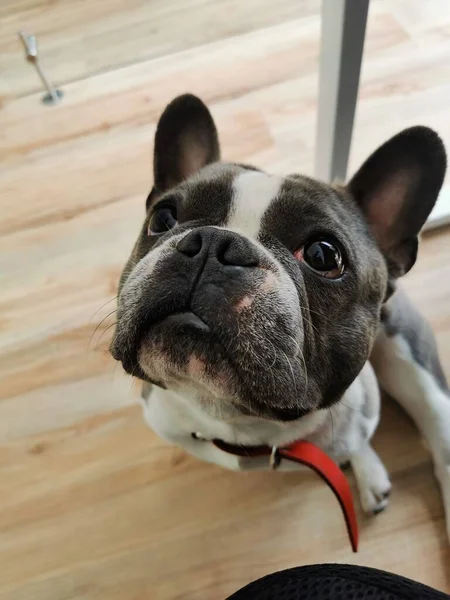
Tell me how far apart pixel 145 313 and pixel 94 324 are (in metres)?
1.17

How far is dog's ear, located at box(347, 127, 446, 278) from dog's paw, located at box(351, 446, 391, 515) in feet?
2.09

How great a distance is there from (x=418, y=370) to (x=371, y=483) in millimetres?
348

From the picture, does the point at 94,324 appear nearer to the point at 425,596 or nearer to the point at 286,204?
the point at 286,204

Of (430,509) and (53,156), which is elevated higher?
(53,156)

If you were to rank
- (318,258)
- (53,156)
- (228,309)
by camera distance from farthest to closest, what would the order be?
(53,156), (318,258), (228,309)

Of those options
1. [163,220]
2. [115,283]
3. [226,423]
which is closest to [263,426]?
[226,423]

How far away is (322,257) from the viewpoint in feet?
3.65

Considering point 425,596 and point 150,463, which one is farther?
point 150,463

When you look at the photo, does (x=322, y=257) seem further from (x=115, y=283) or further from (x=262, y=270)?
(x=115, y=283)

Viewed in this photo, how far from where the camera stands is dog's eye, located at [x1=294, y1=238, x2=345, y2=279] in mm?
1111

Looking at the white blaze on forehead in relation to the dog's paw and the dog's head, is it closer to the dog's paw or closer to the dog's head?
the dog's head

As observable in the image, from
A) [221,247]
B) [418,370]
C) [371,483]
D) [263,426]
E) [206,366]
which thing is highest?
[221,247]

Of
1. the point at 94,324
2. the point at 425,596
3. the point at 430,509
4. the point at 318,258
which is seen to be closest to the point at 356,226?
the point at 318,258

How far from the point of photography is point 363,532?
169 cm
